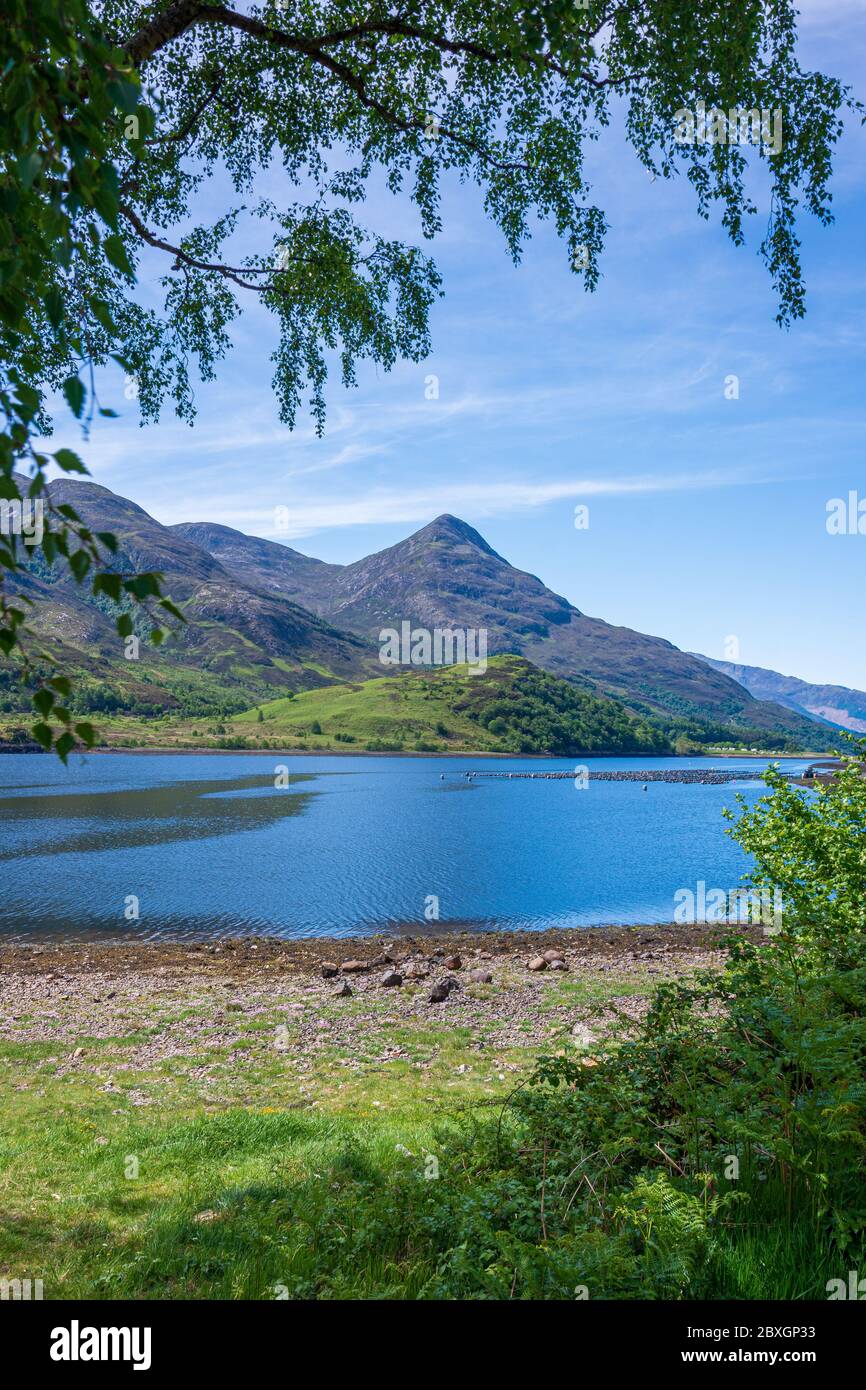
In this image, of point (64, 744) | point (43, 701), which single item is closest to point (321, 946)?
point (64, 744)

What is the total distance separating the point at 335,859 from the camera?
58.0 m

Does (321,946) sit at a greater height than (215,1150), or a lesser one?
lesser

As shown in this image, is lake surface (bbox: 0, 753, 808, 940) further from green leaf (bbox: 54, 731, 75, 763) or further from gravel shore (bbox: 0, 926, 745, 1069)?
green leaf (bbox: 54, 731, 75, 763)

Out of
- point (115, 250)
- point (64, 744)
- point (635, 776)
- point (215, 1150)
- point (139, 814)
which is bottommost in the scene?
point (635, 776)

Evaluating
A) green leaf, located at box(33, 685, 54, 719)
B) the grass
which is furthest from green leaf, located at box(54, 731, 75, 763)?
the grass

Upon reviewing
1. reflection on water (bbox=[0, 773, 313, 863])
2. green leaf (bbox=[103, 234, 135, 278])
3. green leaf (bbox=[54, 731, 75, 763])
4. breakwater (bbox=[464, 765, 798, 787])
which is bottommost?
breakwater (bbox=[464, 765, 798, 787])

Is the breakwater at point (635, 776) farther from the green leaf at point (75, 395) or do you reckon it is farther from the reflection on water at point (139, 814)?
the green leaf at point (75, 395)

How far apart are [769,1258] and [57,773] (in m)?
161

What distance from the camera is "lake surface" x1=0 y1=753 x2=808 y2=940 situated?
39438 mm

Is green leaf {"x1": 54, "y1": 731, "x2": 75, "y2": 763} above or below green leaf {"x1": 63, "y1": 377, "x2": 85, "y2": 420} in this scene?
below

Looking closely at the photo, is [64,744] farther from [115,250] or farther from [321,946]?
[321,946]

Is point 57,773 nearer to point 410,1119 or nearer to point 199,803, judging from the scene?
point 199,803

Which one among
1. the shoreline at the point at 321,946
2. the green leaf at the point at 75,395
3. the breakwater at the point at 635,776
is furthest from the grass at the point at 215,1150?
the breakwater at the point at 635,776

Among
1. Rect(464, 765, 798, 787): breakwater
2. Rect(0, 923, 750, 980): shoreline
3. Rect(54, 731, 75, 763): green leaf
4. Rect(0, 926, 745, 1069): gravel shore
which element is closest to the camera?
Rect(54, 731, 75, 763): green leaf
